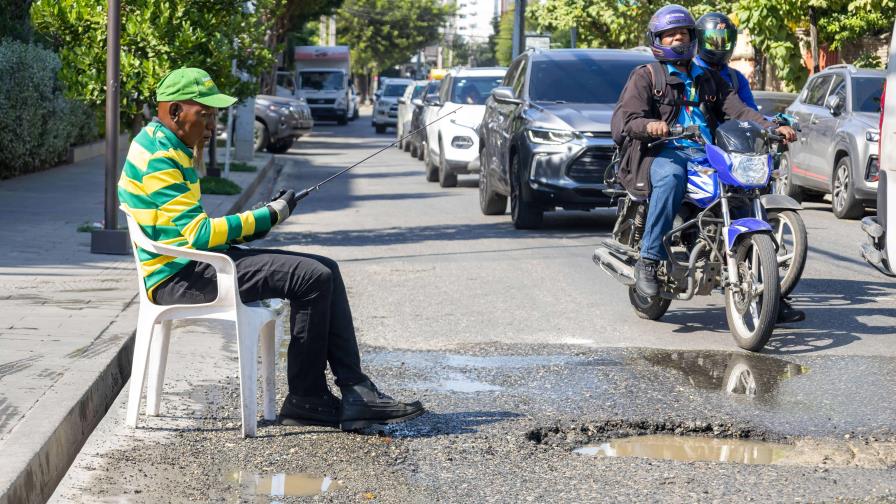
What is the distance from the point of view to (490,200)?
50.5 feet

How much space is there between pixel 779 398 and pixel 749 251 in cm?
135

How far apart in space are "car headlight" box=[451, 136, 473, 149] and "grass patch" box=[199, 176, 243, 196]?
3117 mm

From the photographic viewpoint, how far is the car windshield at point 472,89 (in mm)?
20141

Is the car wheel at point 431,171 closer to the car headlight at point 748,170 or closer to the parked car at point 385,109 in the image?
the car headlight at point 748,170

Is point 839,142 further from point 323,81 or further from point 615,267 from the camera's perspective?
point 323,81

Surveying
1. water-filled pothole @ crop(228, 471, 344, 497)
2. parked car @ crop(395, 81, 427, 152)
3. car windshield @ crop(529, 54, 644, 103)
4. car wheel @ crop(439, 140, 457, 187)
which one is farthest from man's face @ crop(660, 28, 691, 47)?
parked car @ crop(395, 81, 427, 152)

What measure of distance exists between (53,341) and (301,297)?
6.72 feet

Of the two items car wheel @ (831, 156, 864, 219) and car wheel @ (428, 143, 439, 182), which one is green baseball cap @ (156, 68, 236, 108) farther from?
car wheel @ (428, 143, 439, 182)

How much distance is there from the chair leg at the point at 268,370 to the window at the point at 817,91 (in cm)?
1265

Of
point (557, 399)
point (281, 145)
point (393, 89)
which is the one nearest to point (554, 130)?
point (557, 399)

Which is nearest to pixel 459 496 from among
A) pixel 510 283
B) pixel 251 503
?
pixel 251 503

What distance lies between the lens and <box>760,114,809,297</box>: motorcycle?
7633 millimetres

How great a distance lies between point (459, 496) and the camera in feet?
15.2

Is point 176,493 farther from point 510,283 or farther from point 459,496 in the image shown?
point 510,283
